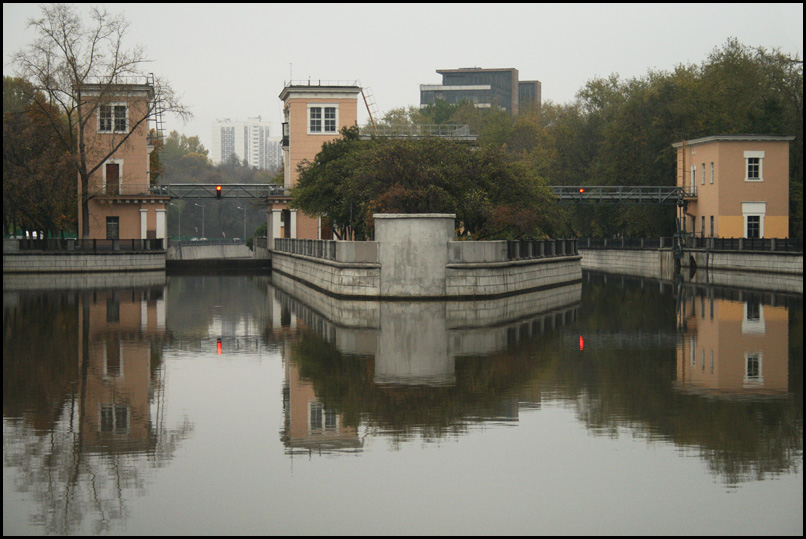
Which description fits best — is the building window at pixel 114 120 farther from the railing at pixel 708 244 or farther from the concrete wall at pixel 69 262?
the railing at pixel 708 244

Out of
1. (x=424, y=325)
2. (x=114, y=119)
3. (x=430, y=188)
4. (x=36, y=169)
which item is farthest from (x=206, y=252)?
(x=424, y=325)

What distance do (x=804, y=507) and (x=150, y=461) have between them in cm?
687

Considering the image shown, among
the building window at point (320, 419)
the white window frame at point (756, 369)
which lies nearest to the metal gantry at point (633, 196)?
the white window frame at point (756, 369)

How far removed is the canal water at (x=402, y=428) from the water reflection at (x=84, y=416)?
0.05 meters

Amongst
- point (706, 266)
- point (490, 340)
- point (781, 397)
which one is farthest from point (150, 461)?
point (706, 266)

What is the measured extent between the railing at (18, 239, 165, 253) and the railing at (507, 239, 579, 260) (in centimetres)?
2428

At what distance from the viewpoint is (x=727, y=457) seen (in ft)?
37.0

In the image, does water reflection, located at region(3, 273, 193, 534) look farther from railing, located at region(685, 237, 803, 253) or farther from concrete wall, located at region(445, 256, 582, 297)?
railing, located at region(685, 237, 803, 253)

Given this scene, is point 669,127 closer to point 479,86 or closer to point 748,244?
point 748,244

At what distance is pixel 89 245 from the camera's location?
5641 cm

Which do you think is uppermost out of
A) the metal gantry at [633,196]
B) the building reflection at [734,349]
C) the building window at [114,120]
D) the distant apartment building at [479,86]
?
the distant apartment building at [479,86]

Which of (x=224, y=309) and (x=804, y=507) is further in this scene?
(x=224, y=309)

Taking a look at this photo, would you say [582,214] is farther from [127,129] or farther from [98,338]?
[98,338]

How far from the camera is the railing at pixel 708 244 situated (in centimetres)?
4797
